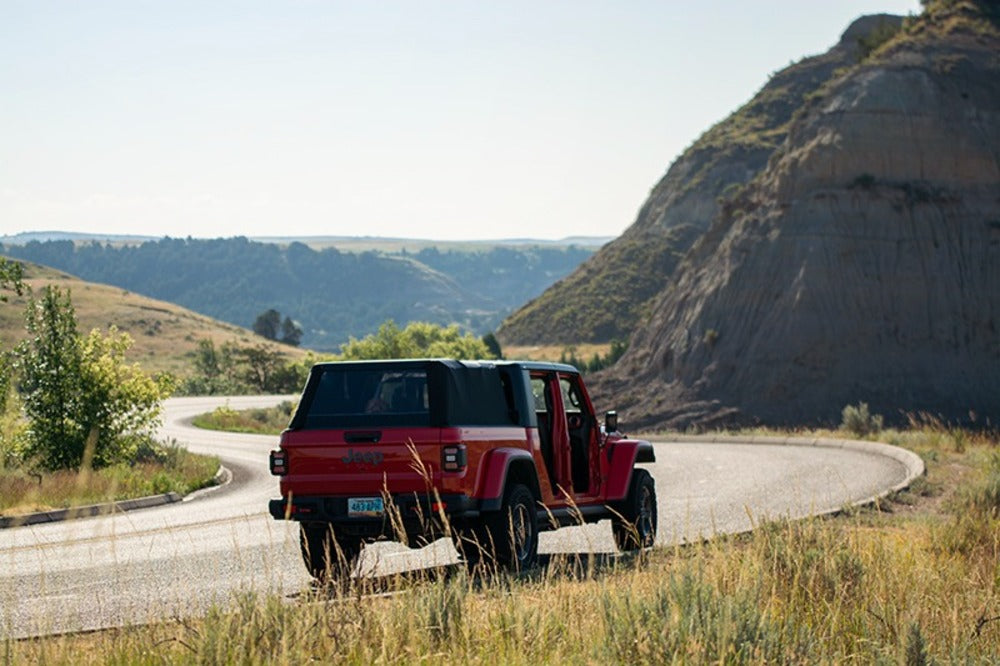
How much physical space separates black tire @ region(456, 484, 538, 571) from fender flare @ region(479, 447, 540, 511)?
14 cm

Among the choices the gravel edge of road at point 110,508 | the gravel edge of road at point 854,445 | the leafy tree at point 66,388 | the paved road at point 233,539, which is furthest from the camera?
the leafy tree at point 66,388

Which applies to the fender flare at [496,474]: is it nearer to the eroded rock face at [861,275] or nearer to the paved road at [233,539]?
the paved road at [233,539]

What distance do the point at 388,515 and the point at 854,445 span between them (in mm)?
25800

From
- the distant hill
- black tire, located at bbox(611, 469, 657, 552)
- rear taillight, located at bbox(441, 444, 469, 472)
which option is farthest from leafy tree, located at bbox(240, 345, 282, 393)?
rear taillight, located at bbox(441, 444, 469, 472)

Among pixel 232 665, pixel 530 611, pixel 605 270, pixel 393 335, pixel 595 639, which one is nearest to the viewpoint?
pixel 232 665

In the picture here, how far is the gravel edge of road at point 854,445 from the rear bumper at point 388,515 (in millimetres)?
6084

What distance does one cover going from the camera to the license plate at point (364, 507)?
11.6 metres

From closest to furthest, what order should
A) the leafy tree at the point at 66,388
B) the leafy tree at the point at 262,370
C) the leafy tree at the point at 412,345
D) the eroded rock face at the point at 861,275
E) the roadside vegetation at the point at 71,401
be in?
the roadside vegetation at the point at 71,401 < the leafy tree at the point at 66,388 < the eroded rock face at the point at 861,275 < the leafy tree at the point at 412,345 < the leafy tree at the point at 262,370

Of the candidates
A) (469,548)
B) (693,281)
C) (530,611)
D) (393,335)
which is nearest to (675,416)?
(693,281)

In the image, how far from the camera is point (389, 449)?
11.6 m

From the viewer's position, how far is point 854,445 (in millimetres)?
35156

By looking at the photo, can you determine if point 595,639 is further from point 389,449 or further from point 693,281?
point 693,281

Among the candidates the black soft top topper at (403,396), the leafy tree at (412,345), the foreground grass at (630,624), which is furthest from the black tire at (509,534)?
the leafy tree at (412,345)

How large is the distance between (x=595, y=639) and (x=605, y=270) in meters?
111
